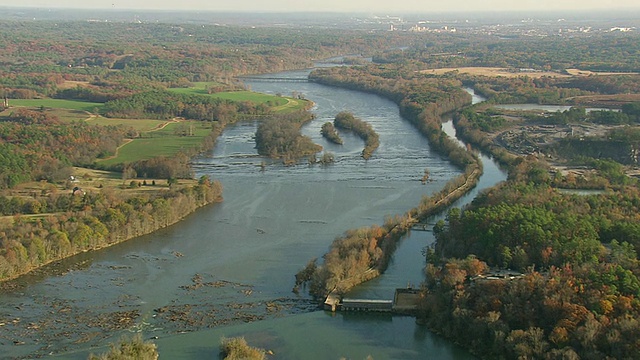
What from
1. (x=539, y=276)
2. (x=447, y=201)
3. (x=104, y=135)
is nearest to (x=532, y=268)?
(x=539, y=276)

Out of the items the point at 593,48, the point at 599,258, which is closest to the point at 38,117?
the point at 599,258

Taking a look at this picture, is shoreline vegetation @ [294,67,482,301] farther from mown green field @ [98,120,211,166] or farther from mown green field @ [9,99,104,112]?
mown green field @ [9,99,104,112]

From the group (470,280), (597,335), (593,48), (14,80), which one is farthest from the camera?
(593,48)

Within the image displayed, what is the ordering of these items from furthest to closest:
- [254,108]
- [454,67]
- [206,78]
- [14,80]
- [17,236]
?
[454,67] → [206,78] → [14,80] → [254,108] → [17,236]

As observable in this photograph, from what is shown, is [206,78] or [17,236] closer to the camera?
[17,236]

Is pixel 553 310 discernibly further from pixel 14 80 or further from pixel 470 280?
pixel 14 80
